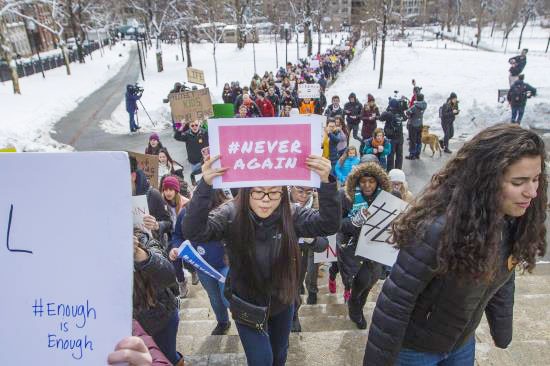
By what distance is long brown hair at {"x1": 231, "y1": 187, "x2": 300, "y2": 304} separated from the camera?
2.49 metres

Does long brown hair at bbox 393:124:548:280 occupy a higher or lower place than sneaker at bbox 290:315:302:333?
higher

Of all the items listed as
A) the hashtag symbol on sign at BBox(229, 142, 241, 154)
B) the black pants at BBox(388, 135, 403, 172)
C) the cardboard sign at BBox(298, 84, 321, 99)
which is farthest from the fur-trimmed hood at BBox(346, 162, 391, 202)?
the cardboard sign at BBox(298, 84, 321, 99)

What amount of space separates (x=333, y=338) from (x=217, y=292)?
42.3 inches

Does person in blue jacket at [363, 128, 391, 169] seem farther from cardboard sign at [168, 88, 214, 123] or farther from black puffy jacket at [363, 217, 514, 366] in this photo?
black puffy jacket at [363, 217, 514, 366]

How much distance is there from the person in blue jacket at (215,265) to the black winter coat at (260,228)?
2.73 feet

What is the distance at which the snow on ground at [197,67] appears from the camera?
54.9ft

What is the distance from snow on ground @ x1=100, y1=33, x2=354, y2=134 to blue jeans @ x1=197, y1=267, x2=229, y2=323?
499 inches

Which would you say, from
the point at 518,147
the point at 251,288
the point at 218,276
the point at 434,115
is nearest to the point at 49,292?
the point at 251,288

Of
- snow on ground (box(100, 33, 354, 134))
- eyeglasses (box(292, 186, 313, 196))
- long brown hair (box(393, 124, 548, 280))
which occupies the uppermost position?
long brown hair (box(393, 124, 548, 280))

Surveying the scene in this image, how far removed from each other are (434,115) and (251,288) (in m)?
14.3

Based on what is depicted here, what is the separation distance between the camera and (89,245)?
1.16m

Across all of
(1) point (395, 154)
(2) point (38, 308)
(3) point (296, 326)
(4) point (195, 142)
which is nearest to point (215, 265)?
(3) point (296, 326)

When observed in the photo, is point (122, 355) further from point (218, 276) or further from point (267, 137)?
point (218, 276)

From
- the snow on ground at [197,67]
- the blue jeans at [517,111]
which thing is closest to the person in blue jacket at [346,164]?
the blue jeans at [517,111]
